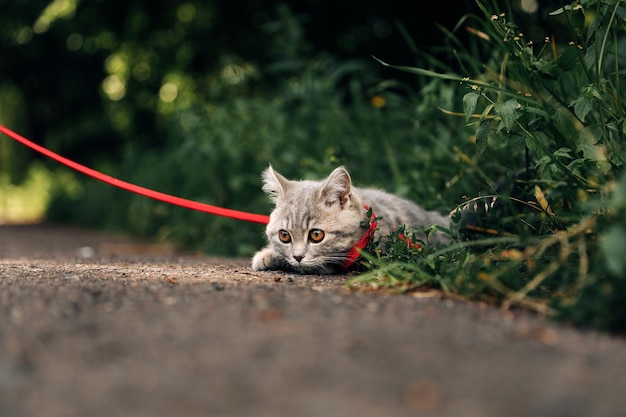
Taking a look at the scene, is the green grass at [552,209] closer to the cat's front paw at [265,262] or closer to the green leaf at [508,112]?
the green leaf at [508,112]

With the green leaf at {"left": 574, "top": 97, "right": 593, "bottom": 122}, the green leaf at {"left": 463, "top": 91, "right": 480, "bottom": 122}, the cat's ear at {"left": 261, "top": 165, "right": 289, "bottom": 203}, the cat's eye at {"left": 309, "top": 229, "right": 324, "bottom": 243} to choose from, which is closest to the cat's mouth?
the cat's eye at {"left": 309, "top": 229, "right": 324, "bottom": 243}

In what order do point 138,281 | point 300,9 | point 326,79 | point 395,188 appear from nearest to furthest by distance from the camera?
point 138,281
point 395,188
point 326,79
point 300,9

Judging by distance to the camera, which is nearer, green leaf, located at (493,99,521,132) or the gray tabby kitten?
green leaf, located at (493,99,521,132)

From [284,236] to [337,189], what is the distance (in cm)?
39

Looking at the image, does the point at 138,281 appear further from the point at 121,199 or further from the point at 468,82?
the point at 121,199

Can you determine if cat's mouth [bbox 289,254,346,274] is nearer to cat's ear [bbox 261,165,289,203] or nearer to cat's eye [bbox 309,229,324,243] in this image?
cat's eye [bbox 309,229,324,243]

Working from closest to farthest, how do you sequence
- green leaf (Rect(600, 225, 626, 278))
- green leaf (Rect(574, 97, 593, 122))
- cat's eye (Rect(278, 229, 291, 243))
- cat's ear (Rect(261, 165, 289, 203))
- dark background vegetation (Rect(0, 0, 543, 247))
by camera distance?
green leaf (Rect(600, 225, 626, 278)) → green leaf (Rect(574, 97, 593, 122)) → cat's eye (Rect(278, 229, 291, 243)) → cat's ear (Rect(261, 165, 289, 203)) → dark background vegetation (Rect(0, 0, 543, 247))

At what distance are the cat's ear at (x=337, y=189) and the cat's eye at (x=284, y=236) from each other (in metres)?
0.27

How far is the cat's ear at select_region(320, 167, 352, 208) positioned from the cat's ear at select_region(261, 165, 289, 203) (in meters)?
0.33

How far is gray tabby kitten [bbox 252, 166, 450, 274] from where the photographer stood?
148 inches

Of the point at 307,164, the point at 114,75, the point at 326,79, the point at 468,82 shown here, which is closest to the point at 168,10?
the point at 114,75

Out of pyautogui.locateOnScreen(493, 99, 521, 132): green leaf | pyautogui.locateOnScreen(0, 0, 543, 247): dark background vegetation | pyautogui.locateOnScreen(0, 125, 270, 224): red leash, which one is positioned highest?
pyautogui.locateOnScreen(0, 0, 543, 247): dark background vegetation

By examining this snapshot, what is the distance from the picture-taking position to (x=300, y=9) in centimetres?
921

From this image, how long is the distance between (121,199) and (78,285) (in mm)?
7882
